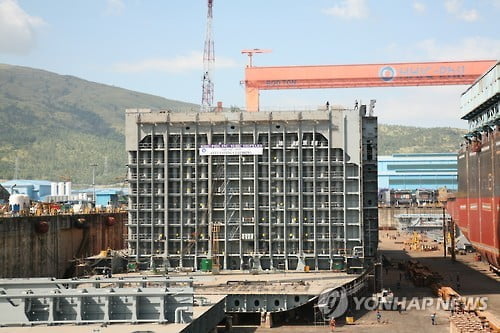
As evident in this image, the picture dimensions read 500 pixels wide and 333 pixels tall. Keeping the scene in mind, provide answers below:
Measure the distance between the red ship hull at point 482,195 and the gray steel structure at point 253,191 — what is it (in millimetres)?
11057

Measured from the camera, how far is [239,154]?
6081cm

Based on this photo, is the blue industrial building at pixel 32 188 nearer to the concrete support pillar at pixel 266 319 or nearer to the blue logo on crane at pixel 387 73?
the blue logo on crane at pixel 387 73

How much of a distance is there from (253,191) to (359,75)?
3525cm

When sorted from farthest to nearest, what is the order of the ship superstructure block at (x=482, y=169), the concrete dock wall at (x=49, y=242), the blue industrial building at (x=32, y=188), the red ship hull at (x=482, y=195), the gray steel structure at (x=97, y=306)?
the blue industrial building at (x=32, y=188) → the ship superstructure block at (x=482, y=169) → the red ship hull at (x=482, y=195) → the concrete dock wall at (x=49, y=242) → the gray steel structure at (x=97, y=306)

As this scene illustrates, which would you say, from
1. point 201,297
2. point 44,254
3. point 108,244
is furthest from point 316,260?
point 108,244

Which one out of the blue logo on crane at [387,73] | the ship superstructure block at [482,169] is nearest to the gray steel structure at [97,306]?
the ship superstructure block at [482,169]

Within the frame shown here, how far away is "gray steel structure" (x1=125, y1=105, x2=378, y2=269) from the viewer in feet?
196

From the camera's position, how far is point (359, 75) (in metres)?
89.4

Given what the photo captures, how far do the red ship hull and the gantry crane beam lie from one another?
10.6 m

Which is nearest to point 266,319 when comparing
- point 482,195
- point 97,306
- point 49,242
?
point 97,306

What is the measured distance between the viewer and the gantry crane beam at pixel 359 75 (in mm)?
87188

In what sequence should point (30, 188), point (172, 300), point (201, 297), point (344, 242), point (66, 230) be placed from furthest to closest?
point (30, 188)
point (66, 230)
point (344, 242)
point (201, 297)
point (172, 300)

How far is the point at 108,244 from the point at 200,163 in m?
26.8

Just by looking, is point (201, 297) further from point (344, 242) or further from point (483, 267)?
point (483, 267)
